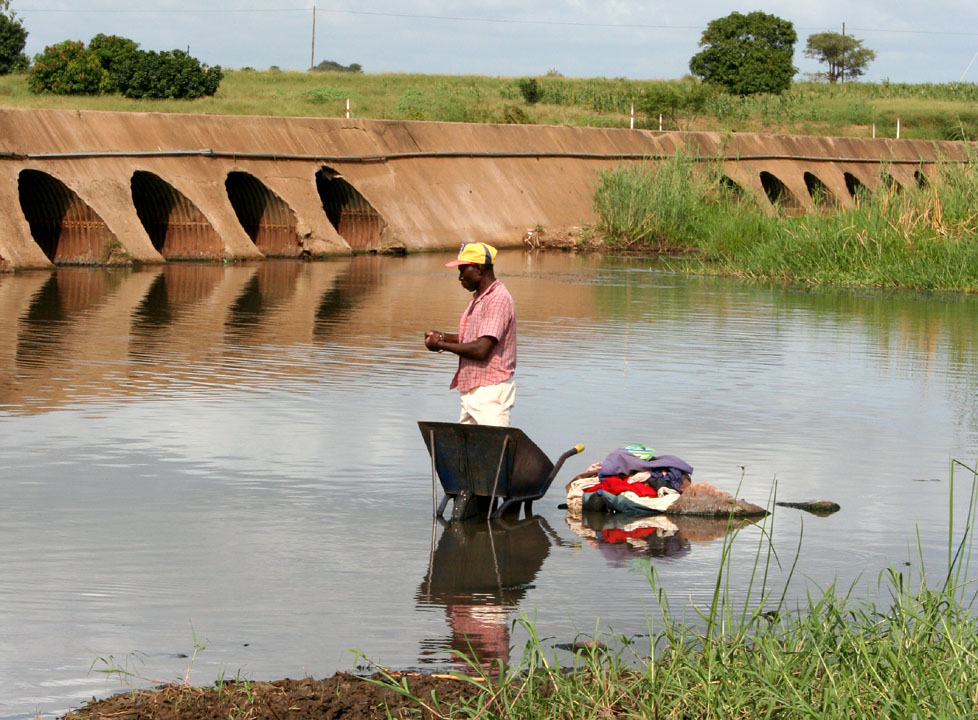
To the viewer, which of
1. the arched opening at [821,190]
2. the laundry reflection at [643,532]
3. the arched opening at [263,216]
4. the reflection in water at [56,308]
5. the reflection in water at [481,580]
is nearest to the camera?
the reflection in water at [481,580]

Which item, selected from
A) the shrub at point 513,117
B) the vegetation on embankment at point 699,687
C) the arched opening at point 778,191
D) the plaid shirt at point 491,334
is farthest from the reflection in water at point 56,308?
the arched opening at point 778,191

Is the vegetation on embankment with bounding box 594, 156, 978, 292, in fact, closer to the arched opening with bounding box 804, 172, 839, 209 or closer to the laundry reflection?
the arched opening with bounding box 804, 172, 839, 209

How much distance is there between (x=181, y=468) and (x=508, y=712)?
4.88m

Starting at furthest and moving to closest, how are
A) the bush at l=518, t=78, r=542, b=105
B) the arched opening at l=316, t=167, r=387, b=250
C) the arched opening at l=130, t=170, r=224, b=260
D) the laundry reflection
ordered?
the bush at l=518, t=78, r=542, b=105
the arched opening at l=316, t=167, r=387, b=250
the arched opening at l=130, t=170, r=224, b=260
the laundry reflection

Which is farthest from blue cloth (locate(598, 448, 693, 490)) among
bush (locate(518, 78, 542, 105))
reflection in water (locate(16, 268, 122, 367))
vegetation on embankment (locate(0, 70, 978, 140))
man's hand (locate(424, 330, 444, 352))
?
bush (locate(518, 78, 542, 105))

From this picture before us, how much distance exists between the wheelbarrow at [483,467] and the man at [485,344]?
233 mm

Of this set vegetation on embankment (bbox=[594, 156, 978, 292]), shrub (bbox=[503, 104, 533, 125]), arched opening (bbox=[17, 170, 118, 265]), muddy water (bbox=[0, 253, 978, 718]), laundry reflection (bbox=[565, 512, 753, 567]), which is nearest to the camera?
muddy water (bbox=[0, 253, 978, 718])

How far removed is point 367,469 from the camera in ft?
30.2

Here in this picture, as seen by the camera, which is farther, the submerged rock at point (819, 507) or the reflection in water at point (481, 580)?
the submerged rock at point (819, 507)

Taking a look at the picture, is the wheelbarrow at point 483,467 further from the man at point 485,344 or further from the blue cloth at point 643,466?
the blue cloth at point 643,466

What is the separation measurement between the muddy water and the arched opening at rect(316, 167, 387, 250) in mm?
12249

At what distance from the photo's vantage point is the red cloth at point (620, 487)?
8367 mm

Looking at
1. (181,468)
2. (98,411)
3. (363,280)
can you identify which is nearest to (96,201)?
(363,280)

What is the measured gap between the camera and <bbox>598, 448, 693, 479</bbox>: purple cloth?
27.6 ft
